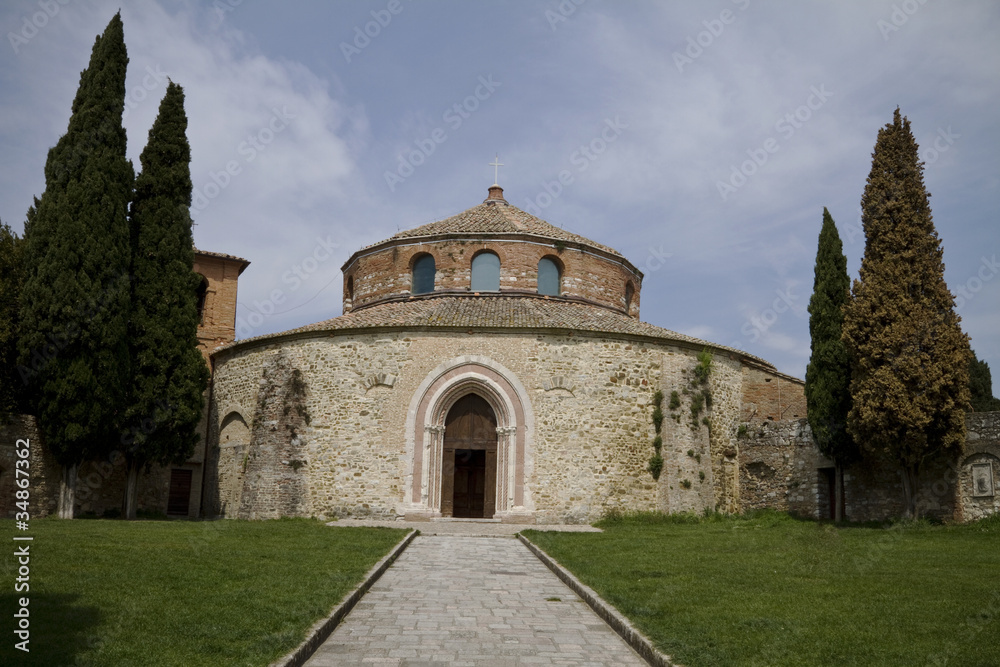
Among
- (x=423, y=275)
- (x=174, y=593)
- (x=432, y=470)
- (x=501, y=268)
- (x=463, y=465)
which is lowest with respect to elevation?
(x=174, y=593)

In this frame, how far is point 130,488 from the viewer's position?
2317 cm

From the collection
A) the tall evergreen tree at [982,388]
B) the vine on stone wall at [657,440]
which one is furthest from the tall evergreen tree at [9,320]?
the tall evergreen tree at [982,388]

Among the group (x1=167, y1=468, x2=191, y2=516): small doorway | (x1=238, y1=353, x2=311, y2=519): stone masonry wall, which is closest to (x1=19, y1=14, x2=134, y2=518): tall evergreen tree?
(x1=238, y1=353, x2=311, y2=519): stone masonry wall

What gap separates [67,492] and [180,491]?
6208 millimetres

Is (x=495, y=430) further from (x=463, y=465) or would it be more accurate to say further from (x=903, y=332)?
(x=903, y=332)

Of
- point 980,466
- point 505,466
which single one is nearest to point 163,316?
point 505,466

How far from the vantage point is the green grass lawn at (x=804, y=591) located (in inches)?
287

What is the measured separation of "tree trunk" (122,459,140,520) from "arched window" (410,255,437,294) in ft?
33.8

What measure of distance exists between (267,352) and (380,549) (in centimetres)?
1210

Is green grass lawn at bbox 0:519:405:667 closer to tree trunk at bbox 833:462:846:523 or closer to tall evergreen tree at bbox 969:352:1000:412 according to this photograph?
tree trunk at bbox 833:462:846:523

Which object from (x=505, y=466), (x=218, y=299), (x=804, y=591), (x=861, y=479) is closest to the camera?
(x=804, y=591)

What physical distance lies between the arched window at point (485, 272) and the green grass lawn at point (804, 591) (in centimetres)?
1094

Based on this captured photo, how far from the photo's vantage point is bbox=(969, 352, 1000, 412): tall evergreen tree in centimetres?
3672

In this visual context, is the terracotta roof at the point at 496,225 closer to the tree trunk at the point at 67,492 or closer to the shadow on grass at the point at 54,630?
the tree trunk at the point at 67,492
